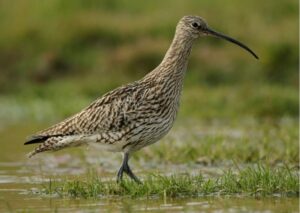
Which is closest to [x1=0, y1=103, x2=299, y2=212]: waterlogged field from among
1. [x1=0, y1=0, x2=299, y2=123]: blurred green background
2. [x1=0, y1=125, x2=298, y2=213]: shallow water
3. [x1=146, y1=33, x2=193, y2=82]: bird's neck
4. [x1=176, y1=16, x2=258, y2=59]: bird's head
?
[x1=0, y1=125, x2=298, y2=213]: shallow water

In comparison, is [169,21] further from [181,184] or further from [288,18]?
[181,184]

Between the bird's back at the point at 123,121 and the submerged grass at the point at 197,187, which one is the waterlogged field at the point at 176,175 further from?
the bird's back at the point at 123,121

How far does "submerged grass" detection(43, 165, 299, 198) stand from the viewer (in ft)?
30.2

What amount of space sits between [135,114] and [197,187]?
47.2 inches

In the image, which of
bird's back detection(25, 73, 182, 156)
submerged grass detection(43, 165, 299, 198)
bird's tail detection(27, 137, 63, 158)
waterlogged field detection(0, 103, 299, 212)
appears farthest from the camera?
bird's tail detection(27, 137, 63, 158)

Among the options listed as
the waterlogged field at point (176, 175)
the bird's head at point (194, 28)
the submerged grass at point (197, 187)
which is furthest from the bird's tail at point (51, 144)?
the bird's head at point (194, 28)

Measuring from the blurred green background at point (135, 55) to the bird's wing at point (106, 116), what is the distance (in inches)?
272

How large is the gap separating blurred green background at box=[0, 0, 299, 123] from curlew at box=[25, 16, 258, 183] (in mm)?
6650

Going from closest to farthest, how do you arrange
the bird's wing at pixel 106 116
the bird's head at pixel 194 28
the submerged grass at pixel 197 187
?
the submerged grass at pixel 197 187
the bird's wing at pixel 106 116
the bird's head at pixel 194 28

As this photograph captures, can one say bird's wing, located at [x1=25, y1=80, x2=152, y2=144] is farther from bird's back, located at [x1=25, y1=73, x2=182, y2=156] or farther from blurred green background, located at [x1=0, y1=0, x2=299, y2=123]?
blurred green background, located at [x1=0, y1=0, x2=299, y2=123]

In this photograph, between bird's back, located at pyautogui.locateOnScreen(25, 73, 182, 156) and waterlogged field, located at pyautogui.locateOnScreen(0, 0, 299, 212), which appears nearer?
waterlogged field, located at pyautogui.locateOnScreen(0, 0, 299, 212)

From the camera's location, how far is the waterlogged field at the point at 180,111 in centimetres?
924

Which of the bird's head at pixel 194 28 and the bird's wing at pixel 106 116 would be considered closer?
the bird's wing at pixel 106 116

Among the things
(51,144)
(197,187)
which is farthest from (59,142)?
(197,187)
